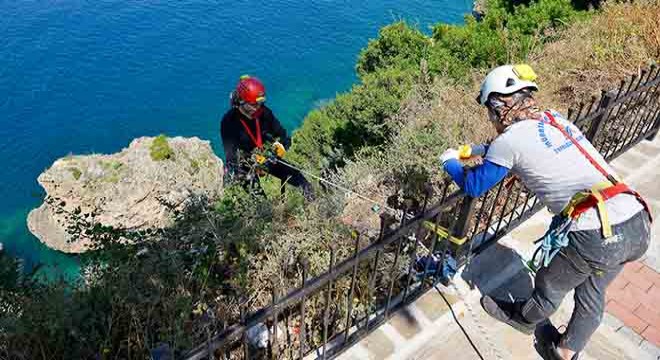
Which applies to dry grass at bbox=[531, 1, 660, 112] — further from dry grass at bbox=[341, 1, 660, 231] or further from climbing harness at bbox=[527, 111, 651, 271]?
climbing harness at bbox=[527, 111, 651, 271]

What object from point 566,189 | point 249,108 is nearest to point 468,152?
point 566,189

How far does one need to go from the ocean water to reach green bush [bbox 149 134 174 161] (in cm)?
469

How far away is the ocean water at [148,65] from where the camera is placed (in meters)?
27.6

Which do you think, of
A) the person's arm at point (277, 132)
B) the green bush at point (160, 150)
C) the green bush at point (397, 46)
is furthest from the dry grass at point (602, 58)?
the green bush at point (160, 150)

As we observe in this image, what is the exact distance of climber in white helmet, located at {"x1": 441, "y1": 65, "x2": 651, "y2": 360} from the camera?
101 inches

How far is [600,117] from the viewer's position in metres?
4.16

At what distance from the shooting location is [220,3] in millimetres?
37125

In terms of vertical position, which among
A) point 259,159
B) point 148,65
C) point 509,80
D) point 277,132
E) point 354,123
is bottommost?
point 509,80

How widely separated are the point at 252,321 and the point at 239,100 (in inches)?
139

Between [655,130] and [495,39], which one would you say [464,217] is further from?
[495,39]

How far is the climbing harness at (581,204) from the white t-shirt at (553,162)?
0.03 m

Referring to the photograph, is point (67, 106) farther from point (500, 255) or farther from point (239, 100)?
point (500, 255)

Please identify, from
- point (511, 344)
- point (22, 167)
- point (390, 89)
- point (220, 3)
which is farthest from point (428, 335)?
point (220, 3)

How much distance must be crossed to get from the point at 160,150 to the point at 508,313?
70.5ft
